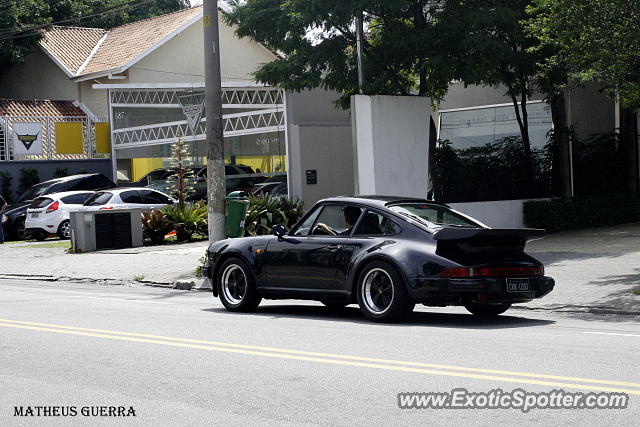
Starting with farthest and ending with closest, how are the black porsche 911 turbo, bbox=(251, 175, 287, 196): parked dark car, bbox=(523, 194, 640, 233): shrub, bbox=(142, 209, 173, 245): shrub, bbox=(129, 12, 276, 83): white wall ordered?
bbox=(129, 12, 276, 83): white wall
bbox=(251, 175, 287, 196): parked dark car
bbox=(142, 209, 173, 245): shrub
bbox=(523, 194, 640, 233): shrub
the black porsche 911 turbo

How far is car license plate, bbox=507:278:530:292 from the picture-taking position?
37.1 ft

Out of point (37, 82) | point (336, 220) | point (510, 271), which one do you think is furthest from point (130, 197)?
point (37, 82)

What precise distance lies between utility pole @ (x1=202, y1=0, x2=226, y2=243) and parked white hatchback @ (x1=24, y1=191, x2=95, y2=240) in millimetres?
12985

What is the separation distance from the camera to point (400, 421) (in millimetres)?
6453

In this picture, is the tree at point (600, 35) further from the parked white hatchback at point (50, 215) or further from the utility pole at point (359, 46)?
the parked white hatchback at point (50, 215)

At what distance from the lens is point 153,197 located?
29469mm

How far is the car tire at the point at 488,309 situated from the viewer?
12.3 metres

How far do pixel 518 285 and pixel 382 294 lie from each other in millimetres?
1566

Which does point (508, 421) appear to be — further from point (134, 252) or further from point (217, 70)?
point (134, 252)

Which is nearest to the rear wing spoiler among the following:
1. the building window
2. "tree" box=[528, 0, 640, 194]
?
"tree" box=[528, 0, 640, 194]

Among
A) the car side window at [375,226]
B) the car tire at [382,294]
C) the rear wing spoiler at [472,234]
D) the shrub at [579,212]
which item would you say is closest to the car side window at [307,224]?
the car side window at [375,226]

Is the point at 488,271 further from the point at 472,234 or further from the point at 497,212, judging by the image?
the point at 497,212

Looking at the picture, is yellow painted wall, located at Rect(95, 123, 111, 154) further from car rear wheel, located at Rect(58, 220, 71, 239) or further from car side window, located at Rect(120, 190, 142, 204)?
car side window, located at Rect(120, 190, 142, 204)

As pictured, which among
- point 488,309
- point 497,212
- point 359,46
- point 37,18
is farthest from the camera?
point 37,18
